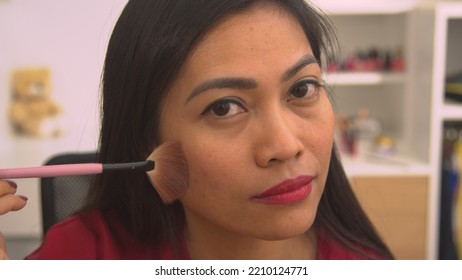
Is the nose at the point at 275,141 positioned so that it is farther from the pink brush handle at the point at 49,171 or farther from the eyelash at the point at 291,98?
the pink brush handle at the point at 49,171

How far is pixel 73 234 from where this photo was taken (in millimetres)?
517

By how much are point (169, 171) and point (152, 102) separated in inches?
2.6

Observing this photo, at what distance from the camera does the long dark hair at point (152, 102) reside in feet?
1.37

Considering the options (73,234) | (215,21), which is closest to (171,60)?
(215,21)

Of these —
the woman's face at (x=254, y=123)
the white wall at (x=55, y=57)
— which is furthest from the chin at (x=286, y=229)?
the white wall at (x=55, y=57)

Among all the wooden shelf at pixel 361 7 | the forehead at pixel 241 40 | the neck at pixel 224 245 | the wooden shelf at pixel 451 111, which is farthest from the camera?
the wooden shelf at pixel 451 111

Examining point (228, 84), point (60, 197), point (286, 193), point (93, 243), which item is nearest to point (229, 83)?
point (228, 84)

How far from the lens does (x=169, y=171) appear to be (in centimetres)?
45

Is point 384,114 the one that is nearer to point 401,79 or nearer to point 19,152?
point 401,79

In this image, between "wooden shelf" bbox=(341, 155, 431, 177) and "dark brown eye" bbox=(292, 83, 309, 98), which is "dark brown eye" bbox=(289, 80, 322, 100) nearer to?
"dark brown eye" bbox=(292, 83, 309, 98)

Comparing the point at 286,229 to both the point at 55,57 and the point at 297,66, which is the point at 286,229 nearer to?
the point at 297,66

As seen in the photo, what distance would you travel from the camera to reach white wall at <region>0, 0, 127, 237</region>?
53 centimetres

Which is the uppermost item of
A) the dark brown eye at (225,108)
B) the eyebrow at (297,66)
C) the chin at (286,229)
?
the eyebrow at (297,66)

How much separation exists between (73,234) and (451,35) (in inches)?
27.0
